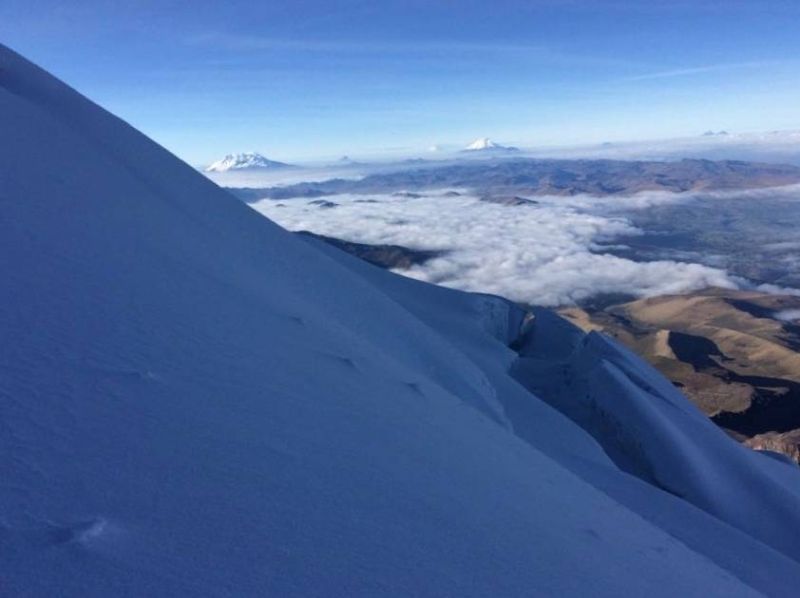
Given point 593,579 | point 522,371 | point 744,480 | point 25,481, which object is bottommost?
point 744,480

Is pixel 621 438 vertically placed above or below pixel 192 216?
below

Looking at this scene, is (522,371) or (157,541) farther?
(522,371)

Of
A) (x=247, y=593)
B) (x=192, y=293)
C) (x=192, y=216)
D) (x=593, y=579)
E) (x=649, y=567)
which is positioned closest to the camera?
(x=247, y=593)

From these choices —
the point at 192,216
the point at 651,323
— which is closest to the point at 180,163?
the point at 192,216

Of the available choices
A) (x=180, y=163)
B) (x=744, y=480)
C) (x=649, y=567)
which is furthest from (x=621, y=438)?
(x=180, y=163)

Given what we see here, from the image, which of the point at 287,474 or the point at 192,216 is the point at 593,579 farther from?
the point at 192,216

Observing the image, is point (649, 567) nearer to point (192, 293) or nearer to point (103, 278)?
point (192, 293)

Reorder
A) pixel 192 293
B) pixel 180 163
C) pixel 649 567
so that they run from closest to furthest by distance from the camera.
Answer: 1. pixel 649 567
2. pixel 192 293
3. pixel 180 163
